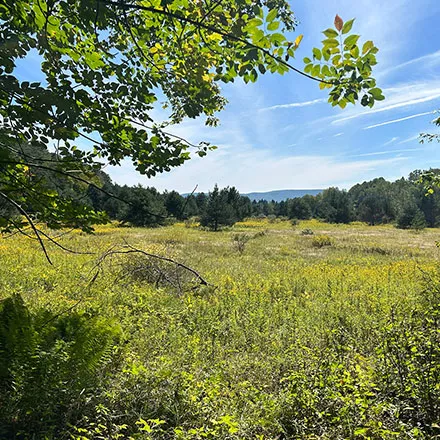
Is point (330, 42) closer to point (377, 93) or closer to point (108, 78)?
point (377, 93)

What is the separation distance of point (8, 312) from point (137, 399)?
182 centimetres

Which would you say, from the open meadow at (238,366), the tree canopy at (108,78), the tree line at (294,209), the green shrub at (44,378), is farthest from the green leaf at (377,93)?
the tree line at (294,209)

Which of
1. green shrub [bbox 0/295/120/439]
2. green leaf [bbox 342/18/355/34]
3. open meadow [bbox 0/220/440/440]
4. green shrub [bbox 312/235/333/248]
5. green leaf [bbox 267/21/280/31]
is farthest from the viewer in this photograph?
green shrub [bbox 312/235/333/248]

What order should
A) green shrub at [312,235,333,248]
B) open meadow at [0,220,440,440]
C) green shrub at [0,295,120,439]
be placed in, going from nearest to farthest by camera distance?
green shrub at [0,295,120,439]
open meadow at [0,220,440,440]
green shrub at [312,235,333,248]

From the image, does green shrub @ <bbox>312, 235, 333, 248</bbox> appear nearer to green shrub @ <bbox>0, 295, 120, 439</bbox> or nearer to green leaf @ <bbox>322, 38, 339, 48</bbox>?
green shrub @ <bbox>0, 295, 120, 439</bbox>

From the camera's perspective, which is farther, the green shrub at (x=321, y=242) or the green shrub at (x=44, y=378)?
the green shrub at (x=321, y=242)

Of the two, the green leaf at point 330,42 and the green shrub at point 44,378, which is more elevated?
the green leaf at point 330,42

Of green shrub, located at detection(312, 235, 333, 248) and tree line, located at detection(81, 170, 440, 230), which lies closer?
green shrub, located at detection(312, 235, 333, 248)

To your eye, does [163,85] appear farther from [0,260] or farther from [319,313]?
[0,260]

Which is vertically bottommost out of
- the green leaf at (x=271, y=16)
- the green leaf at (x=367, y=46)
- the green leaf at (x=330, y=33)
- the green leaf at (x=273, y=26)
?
the green leaf at (x=367, y=46)

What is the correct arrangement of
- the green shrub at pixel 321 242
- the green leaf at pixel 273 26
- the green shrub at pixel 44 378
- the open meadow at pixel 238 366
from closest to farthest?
the green leaf at pixel 273 26
the green shrub at pixel 44 378
the open meadow at pixel 238 366
the green shrub at pixel 321 242

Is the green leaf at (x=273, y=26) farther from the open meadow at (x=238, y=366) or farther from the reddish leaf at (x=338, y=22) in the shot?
the open meadow at (x=238, y=366)

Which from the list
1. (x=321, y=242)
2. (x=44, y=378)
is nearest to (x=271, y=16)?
(x=44, y=378)

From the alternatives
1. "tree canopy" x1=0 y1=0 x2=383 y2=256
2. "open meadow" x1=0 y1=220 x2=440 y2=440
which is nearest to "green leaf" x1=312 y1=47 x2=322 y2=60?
"tree canopy" x1=0 y1=0 x2=383 y2=256
